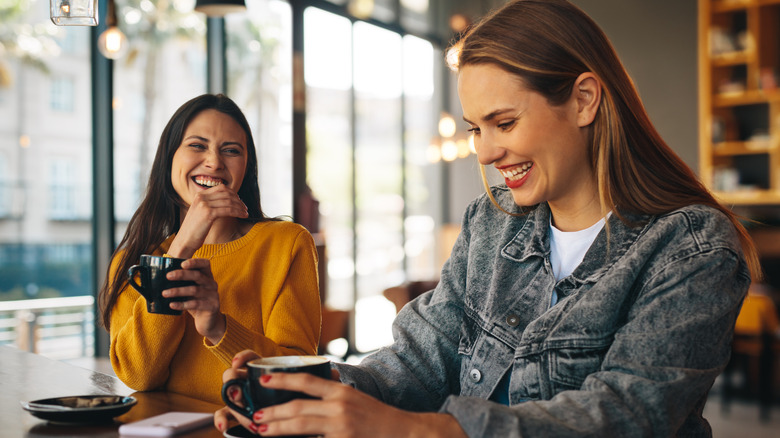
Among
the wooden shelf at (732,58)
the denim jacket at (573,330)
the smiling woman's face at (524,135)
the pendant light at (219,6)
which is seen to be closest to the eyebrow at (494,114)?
the smiling woman's face at (524,135)

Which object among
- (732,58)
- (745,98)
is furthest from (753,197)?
(732,58)

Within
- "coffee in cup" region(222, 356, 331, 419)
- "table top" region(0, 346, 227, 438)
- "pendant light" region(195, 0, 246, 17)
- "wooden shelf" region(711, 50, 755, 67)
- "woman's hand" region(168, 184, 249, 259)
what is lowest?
"table top" region(0, 346, 227, 438)

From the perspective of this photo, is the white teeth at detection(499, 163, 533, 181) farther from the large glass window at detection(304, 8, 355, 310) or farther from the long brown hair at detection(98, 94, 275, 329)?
the large glass window at detection(304, 8, 355, 310)

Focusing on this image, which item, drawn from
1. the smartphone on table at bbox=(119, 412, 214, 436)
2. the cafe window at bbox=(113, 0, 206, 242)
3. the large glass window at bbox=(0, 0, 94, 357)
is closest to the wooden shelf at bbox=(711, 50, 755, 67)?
the cafe window at bbox=(113, 0, 206, 242)

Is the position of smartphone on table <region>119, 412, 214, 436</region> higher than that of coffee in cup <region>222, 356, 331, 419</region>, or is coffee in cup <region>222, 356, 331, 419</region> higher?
coffee in cup <region>222, 356, 331, 419</region>

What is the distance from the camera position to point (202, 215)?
5.08 ft

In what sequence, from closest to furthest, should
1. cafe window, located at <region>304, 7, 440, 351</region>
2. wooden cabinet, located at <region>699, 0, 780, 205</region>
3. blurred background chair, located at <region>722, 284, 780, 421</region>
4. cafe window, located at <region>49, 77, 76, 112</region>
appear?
cafe window, located at <region>49, 77, 76, 112</region>
blurred background chair, located at <region>722, 284, 780, 421</region>
wooden cabinet, located at <region>699, 0, 780, 205</region>
cafe window, located at <region>304, 7, 440, 351</region>

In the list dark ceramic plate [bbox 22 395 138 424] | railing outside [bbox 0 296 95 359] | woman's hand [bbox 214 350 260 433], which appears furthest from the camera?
railing outside [bbox 0 296 95 359]

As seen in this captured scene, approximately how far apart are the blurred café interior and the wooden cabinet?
0.06 feet

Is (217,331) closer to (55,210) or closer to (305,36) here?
(55,210)

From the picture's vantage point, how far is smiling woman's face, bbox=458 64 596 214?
1.20m

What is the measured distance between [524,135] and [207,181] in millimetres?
880

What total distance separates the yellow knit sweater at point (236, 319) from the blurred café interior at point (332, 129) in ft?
5.68

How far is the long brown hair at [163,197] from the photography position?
70.2 inches
